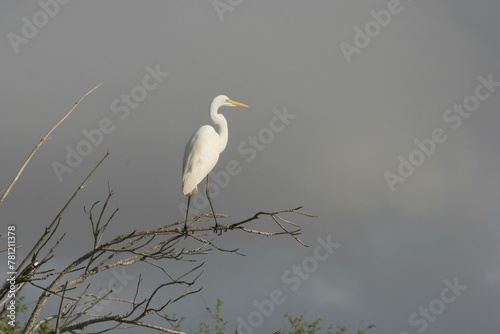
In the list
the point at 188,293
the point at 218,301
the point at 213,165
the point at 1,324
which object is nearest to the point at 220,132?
the point at 213,165

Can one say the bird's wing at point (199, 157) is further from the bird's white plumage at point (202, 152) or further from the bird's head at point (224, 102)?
the bird's head at point (224, 102)

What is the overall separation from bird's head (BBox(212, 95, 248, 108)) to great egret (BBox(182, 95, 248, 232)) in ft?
0.68

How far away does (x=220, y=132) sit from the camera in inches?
404

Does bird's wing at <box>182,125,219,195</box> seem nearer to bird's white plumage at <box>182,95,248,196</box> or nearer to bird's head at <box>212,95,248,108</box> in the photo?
bird's white plumage at <box>182,95,248,196</box>

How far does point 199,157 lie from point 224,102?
60.9 inches

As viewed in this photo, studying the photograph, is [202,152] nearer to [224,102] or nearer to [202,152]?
[202,152]

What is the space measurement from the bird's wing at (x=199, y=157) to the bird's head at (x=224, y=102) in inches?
25.5

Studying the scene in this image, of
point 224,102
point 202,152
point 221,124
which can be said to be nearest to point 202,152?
point 202,152

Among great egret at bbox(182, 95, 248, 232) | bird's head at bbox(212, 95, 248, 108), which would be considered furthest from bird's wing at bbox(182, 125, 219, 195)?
bird's head at bbox(212, 95, 248, 108)

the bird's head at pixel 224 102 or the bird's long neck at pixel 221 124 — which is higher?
the bird's head at pixel 224 102

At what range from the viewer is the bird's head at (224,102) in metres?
10.6

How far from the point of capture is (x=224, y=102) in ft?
35.7

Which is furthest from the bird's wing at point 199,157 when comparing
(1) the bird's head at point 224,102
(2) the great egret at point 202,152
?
(1) the bird's head at point 224,102

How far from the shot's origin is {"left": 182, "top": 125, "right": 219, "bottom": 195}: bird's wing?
942 cm
